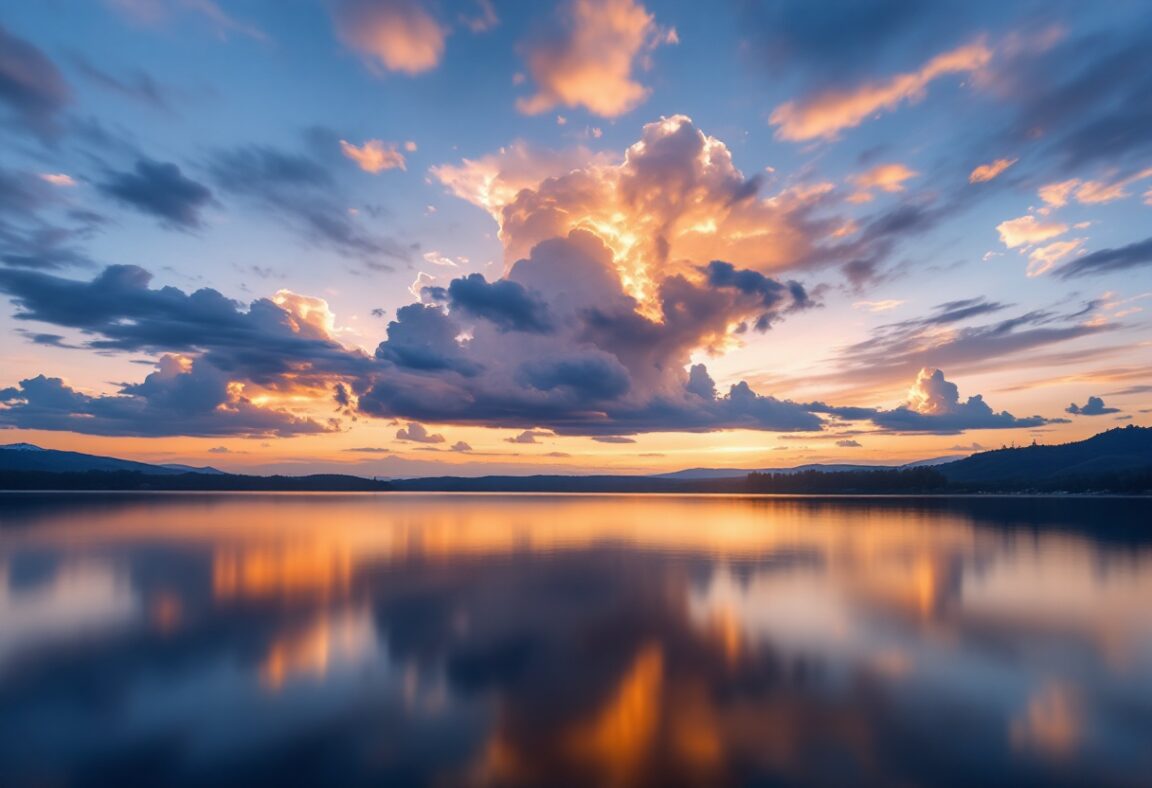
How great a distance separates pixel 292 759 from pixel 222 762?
1250mm

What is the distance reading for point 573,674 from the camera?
52.9 ft

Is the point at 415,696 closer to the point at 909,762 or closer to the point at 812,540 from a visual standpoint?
the point at 909,762

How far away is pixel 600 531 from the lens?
6184cm

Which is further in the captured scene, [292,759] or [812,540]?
[812,540]

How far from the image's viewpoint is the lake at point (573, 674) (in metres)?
11.2

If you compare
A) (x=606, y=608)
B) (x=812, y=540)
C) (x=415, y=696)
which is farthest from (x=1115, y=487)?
(x=415, y=696)

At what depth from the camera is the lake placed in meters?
11.2

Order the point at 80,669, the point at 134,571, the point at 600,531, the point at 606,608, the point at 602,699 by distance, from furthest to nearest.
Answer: the point at 600,531 < the point at 134,571 < the point at 606,608 < the point at 80,669 < the point at 602,699

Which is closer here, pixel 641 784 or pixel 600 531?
pixel 641 784

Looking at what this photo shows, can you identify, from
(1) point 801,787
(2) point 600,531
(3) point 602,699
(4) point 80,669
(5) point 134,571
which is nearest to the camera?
(1) point 801,787

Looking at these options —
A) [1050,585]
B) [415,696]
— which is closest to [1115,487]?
[1050,585]

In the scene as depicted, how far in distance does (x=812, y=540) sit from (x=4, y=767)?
170ft

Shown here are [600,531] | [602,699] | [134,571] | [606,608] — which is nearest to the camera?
[602,699]

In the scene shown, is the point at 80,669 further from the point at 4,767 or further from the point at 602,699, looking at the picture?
the point at 602,699
